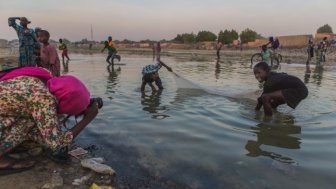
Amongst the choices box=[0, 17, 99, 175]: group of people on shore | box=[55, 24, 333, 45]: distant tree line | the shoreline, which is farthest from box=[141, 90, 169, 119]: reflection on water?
box=[55, 24, 333, 45]: distant tree line

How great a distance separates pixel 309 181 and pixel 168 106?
161 inches

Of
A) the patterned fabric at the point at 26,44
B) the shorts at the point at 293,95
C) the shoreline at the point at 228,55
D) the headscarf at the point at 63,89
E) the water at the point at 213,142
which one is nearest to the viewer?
the headscarf at the point at 63,89

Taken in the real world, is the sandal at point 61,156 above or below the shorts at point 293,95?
below

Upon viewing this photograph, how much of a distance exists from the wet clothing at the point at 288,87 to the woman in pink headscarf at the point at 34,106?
12.2 ft

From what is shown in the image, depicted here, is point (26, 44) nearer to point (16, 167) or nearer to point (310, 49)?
point (16, 167)

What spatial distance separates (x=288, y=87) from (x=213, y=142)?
6.76 feet

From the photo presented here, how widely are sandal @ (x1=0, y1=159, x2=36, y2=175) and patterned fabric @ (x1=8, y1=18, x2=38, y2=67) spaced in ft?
13.9

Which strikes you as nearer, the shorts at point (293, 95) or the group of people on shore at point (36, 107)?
the group of people on shore at point (36, 107)

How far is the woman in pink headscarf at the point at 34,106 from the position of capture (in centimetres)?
328

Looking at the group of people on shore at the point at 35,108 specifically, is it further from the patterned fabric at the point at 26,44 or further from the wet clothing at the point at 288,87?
the patterned fabric at the point at 26,44

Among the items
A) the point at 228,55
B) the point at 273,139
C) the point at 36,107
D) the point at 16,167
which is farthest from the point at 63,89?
the point at 228,55

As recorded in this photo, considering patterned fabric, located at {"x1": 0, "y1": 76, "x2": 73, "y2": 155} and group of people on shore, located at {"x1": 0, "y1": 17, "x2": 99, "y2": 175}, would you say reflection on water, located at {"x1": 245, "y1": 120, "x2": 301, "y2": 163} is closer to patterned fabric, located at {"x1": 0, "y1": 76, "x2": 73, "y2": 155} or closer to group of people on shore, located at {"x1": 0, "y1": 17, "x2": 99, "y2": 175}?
group of people on shore, located at {"x1": 0, "y1": 17, "x2": 99, "y2": 175}

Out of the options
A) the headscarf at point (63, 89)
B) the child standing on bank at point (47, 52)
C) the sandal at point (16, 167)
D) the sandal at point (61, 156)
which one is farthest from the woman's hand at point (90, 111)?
→ the child standing on bank at point (47, 52)

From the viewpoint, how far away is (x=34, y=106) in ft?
10.8
